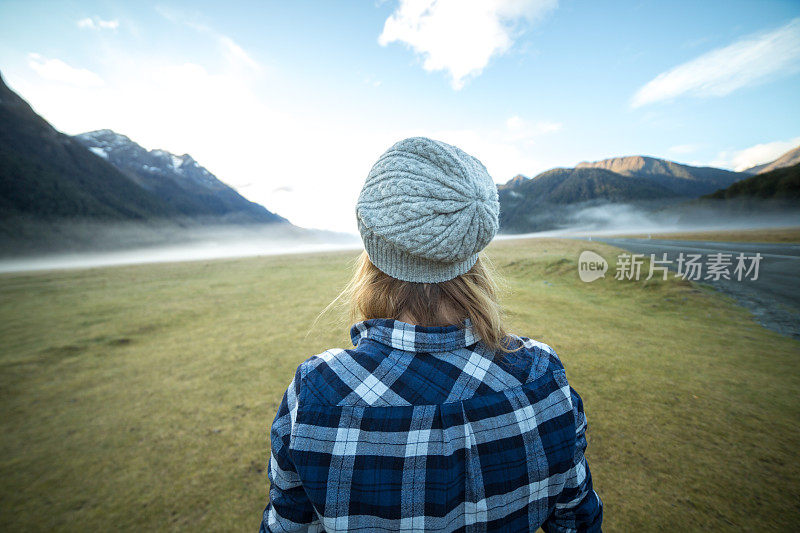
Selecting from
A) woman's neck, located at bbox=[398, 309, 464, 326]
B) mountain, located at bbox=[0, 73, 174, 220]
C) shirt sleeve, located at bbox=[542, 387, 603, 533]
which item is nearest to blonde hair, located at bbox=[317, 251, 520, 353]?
woman's neck, located at bbox=[398, 309, 464, 326]

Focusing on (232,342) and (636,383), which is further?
(232,342)

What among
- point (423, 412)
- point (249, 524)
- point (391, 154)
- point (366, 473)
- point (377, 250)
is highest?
point (391, 154)

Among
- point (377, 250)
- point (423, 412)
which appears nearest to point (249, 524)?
point (423, 412)

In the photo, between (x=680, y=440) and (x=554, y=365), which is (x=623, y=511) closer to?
(x=680, y=440)

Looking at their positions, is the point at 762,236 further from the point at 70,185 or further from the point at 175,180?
the point at 175,180

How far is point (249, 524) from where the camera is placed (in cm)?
201

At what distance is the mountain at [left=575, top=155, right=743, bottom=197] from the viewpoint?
118 meters

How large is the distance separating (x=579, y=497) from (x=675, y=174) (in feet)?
680

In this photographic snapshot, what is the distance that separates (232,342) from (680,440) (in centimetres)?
608

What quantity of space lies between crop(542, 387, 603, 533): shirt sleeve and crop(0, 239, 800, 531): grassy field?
108 centimetres

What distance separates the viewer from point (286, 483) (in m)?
0.96

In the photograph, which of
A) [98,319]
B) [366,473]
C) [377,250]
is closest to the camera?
[366,473]

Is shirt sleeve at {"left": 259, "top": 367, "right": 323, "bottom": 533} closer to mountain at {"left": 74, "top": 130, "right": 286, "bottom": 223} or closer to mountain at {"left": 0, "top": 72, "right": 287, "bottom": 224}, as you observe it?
mountain at {"left": 0, "top": 72, "right": 287, "bottom": 224}

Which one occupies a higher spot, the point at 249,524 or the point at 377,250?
the point at 377,250
